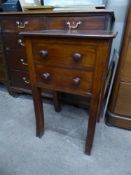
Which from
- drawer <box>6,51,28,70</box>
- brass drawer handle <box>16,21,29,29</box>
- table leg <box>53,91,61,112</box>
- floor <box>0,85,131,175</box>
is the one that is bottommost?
floor <box>0,85,131,175</box>

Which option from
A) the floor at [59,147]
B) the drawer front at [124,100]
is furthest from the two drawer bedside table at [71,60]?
the drawer front at [124,100]

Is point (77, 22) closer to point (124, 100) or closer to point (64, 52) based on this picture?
point (64, 52)

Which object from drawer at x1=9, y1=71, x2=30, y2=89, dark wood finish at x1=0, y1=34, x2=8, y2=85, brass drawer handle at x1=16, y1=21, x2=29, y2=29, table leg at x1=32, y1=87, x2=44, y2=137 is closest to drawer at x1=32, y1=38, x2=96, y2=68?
table leg at x1=32, y1=87, x2=44, y2=137

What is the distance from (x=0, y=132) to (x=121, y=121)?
1022mm

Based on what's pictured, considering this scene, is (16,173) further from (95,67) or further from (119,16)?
(119,16)

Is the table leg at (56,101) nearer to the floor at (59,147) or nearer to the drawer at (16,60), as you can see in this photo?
the floor at (59,147)

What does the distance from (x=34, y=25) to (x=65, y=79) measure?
0.68 metres

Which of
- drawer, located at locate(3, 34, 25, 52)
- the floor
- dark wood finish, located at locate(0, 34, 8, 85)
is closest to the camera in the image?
the floor

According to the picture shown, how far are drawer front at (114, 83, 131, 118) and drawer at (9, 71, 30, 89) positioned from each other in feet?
3.03

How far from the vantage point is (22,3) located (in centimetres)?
144

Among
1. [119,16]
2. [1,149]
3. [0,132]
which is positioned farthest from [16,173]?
[119,16]

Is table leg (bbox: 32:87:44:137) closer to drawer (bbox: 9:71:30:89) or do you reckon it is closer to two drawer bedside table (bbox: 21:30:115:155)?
two drawer bedside table (bbox: 21:30:115:155)

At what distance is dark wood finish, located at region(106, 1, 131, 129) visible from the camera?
42.1 inches

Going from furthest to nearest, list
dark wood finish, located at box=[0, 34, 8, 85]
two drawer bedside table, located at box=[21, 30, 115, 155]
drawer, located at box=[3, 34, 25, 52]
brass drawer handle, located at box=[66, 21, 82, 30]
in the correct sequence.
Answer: dark wood finish, located at box=[0, 34, 8, 85]
drawer, located at box=[3, 34, 25, 52]
brass drawer handle, located at box=[66, 21, 82, 30]
two drawer bedside table, located at box=[21, 30, 115, 155]
